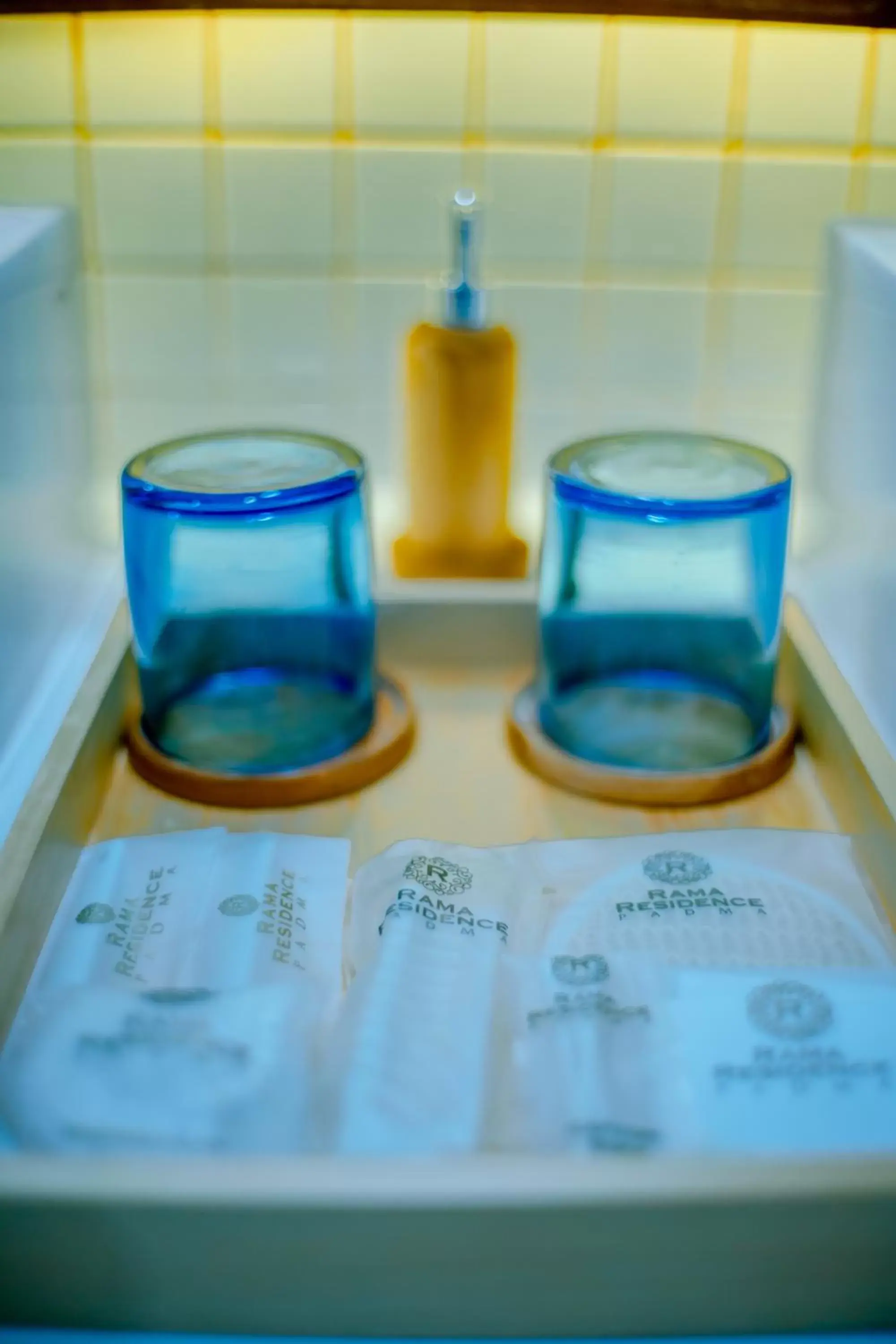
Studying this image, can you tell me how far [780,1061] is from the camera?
18.3 inches

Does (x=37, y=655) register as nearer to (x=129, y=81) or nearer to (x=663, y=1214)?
(x=129, y=81)

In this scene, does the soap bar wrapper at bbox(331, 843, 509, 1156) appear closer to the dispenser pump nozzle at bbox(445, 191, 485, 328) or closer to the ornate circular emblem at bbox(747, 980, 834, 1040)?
the ornate circular emblem at bbox(747, 980, 834, 1040)

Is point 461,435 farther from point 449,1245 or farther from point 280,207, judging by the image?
point 449,1245

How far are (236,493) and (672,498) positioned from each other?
21cm

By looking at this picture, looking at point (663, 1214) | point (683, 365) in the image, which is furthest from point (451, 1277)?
point (683, 365)

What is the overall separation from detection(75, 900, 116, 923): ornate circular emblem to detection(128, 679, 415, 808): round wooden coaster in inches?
4.2

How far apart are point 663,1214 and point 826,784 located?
35 centimetres

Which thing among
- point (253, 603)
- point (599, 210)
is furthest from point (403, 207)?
point (253, 603)

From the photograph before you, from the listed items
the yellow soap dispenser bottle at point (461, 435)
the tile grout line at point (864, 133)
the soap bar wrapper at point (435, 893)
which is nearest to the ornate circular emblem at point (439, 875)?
the soap bar wrapper at point (435, 893)

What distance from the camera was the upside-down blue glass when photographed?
665 mm

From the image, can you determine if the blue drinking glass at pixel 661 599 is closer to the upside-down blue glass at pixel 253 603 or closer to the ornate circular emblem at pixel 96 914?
the upside-down blue glass at pixel 253 603

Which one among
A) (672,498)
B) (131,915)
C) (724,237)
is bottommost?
(131,915)

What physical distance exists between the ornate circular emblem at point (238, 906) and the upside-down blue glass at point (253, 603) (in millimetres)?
113

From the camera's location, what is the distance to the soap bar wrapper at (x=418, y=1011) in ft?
1.45
